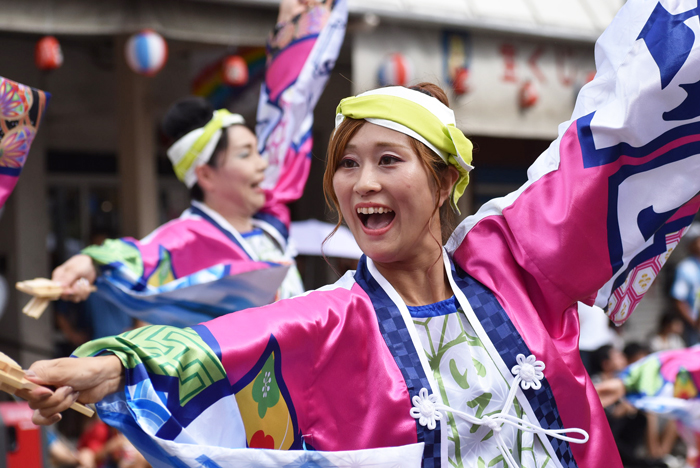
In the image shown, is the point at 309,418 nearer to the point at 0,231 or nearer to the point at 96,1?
the point at 96,1

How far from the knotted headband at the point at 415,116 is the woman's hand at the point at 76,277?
1212mm

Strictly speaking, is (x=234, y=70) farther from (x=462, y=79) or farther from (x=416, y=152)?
(x=416, y=152)

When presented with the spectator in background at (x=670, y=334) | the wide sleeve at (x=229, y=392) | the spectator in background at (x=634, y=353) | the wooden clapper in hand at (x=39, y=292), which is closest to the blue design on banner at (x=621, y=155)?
the wide sleeve at (x=229, y=392)

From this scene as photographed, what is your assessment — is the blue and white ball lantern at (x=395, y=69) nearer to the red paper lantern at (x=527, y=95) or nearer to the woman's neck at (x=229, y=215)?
the red paper lantern at (x=527, y=95)

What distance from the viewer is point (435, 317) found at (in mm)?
1568

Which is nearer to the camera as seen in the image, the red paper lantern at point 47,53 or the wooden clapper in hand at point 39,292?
the wooden clapper in hand at point 39,292

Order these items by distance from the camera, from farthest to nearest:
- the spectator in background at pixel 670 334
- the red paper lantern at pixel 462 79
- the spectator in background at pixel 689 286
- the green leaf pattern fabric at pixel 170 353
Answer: the spectator in background at pixel 670 334
the spectator in background at pixel 689 286
the red paper lantern at pixel 462 79
the green leaf pattern fabric at pixel 170 353

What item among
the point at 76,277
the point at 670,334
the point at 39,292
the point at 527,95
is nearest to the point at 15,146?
the point at 39,292

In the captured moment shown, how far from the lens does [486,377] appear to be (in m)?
1.52

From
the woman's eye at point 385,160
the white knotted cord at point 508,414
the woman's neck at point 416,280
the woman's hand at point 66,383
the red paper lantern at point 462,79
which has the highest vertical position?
the red paper lantern at point 462,79

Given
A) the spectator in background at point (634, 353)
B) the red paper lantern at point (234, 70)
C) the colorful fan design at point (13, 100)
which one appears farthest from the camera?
the spectator in background at point (634, 353)

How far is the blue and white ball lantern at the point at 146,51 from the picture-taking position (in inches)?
169

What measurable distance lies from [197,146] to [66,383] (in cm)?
222

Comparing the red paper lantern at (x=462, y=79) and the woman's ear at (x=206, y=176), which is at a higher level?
the red paper lantern at (x=462, y=79)
